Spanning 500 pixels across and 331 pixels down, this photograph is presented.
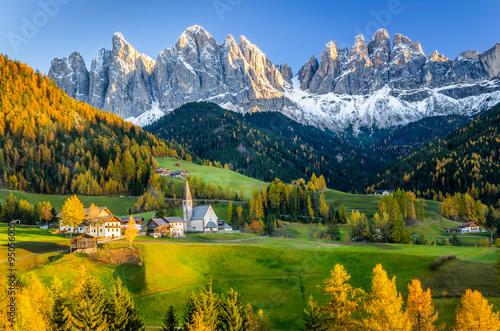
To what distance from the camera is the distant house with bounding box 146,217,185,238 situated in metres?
96.9

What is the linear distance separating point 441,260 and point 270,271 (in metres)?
30.3

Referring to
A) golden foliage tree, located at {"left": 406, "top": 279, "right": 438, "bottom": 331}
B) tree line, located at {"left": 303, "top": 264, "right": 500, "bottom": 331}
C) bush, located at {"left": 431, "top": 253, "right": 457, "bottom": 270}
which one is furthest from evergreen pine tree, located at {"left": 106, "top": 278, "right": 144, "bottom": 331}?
bush, located at {"left": 431, "top": 253, "right": 457, "bottom": 270}

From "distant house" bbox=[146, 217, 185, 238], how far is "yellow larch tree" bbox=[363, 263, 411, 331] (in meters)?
66.2

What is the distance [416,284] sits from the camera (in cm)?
4500

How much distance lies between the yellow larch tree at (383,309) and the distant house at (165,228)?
217 feet

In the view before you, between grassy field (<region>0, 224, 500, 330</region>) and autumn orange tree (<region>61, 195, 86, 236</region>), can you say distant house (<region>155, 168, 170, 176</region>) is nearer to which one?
autumn orange tree (<region>61, 195, 86, 236</region>)

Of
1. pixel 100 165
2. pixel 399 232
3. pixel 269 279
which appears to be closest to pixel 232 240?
pixel 269 279

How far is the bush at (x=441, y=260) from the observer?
6353 cm

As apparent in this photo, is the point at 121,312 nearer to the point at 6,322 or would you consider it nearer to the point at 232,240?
the point at 6,322

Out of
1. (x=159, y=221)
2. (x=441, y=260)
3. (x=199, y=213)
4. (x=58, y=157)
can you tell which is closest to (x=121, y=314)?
(x=441, y=260)

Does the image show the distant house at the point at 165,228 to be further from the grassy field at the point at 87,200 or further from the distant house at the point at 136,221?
the grassy field at the point at 87,200

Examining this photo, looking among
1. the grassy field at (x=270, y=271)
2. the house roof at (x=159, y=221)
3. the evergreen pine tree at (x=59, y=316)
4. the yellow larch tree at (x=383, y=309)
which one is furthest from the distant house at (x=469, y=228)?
the evergreen pine tree at (x=59, y=316)

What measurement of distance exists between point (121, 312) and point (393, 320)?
2897cm

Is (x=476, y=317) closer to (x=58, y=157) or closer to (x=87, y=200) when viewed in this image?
(x=87, y=200)
